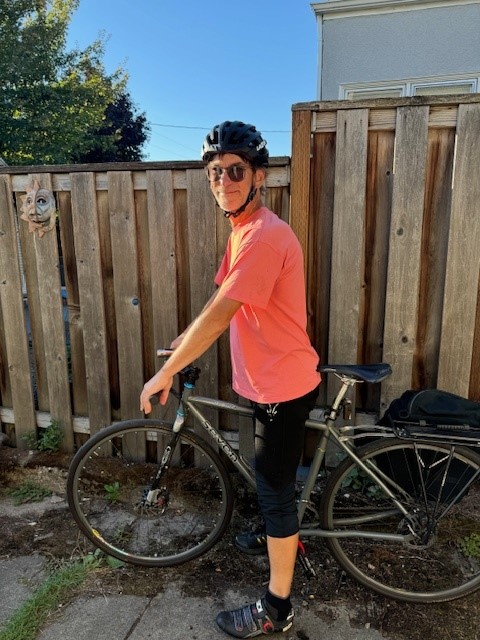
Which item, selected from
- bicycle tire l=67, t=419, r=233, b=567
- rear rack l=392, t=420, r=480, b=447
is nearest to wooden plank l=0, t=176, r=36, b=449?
bicycle tire l=67, t=419, r=233, b=567

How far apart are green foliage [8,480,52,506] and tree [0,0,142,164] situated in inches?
607

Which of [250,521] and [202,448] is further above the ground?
[202,448]

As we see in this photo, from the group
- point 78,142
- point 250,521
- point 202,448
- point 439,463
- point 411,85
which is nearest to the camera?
point 439,463

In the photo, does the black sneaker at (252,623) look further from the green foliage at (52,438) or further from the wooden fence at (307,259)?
the green foliage at (52,438)

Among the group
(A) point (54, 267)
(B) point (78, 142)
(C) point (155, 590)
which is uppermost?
(B) point (78, 142)

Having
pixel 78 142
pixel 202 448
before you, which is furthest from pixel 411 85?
pixel 78 142

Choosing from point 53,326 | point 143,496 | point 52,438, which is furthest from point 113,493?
point 53,326

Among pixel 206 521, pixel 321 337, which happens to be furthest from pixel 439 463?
pixel 206 521

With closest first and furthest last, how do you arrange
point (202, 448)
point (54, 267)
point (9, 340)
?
point (202, 448) → point (54, 267) → point (9, 340)

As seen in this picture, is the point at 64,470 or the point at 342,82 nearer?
the point at 64,470

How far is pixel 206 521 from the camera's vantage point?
→ 8.65 ft

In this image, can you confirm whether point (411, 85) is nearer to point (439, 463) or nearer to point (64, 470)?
point (439, 463)

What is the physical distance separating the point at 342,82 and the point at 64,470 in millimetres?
6306

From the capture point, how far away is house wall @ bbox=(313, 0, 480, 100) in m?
6.09
